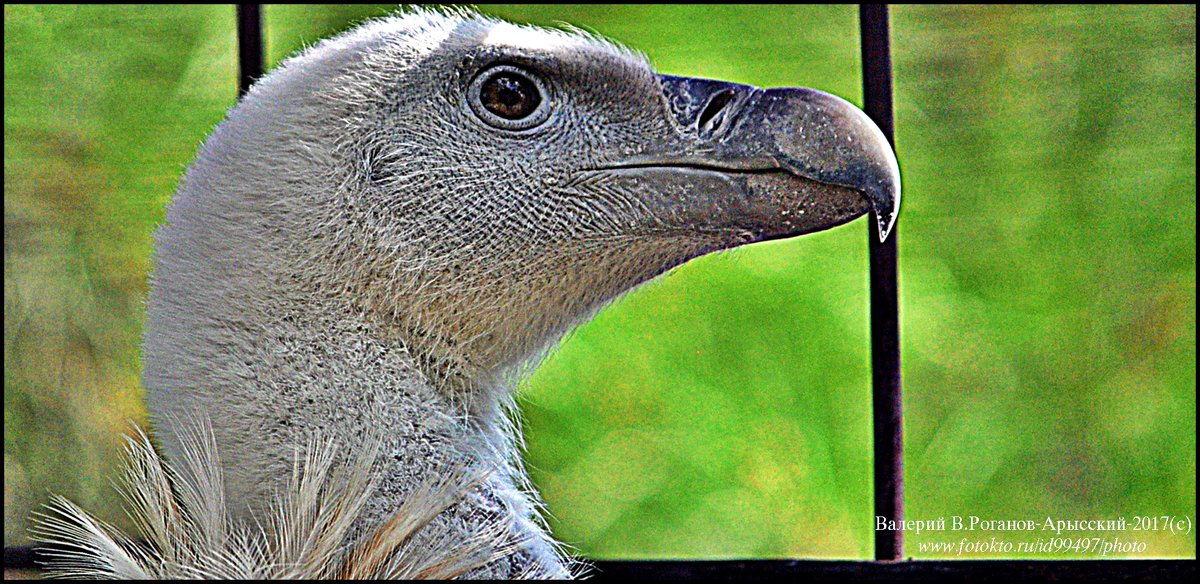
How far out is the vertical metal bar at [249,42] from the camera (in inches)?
93.0

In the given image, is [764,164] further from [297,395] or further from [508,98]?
[297,395]

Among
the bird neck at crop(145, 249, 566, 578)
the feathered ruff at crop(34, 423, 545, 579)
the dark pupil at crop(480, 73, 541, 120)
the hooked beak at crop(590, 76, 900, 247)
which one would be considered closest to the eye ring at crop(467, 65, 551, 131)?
A: the dark pupil at crop(480, 73, 541, 120)

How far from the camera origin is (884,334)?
2139mm

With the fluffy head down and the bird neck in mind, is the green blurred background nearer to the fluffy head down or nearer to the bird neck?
the fluffy head down

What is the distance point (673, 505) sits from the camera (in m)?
3.68

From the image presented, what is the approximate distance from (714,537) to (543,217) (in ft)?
6.91

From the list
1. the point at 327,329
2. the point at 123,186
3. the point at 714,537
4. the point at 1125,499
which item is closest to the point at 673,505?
the point at 714,537

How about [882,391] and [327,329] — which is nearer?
[327,329]

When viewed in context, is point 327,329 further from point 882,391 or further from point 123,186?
point 123,186

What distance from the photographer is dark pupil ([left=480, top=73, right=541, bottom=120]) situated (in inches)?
71.0

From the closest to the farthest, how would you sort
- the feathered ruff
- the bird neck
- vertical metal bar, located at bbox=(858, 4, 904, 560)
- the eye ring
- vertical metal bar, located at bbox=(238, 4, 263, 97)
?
the feathered ruff
the bird neck
the eye ring
vertical metal bar, located at bbox=(858, 4, 904, 560)
vertical metal bar, located at bbox=(238, 4, 263, 97)

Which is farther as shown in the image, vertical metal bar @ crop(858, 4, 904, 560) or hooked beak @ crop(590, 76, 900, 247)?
vertical metal bar @ crop(858, 4, 904, 560)

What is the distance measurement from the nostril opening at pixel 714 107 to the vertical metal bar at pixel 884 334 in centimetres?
41

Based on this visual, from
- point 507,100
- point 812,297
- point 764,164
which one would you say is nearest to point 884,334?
point 764,164
